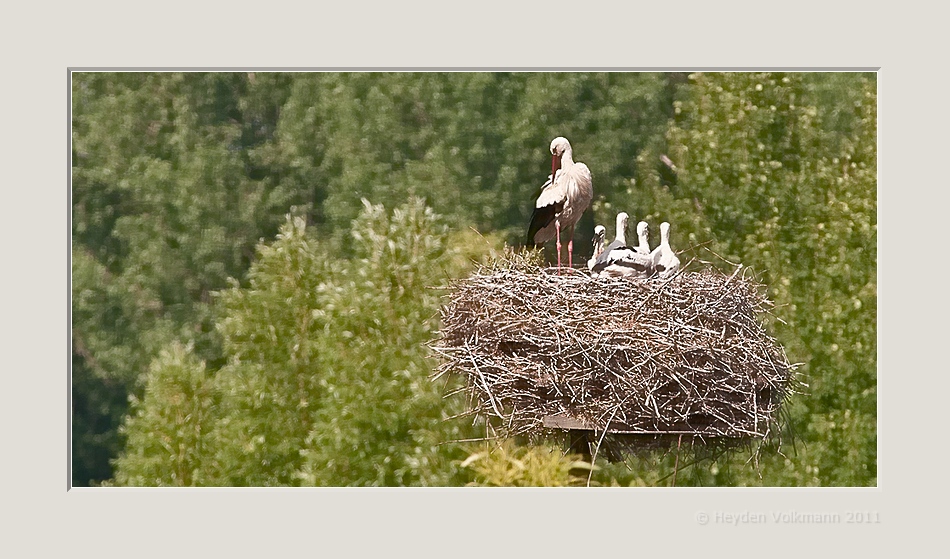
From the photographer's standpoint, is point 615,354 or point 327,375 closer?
point 615,354

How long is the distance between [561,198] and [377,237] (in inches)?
43.6

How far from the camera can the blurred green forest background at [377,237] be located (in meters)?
6.11

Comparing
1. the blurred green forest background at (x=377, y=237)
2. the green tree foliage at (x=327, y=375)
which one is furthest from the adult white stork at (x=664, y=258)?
the green tree foliage at (x=327, y=375)

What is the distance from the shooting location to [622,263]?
5691mm

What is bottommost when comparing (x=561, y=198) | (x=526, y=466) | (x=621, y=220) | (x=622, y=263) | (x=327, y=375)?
(x=526, y=466)

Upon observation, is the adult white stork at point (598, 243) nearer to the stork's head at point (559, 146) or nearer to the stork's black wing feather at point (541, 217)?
the stork's black wing feather at point (541, 217)

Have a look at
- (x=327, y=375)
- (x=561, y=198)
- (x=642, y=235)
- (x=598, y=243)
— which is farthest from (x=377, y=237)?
(x=642, y=235)

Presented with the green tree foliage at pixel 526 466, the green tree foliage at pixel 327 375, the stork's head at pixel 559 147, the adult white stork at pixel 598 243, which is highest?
the stork's head at pixel 559 147

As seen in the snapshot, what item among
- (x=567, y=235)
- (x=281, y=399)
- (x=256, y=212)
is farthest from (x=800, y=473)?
(x=256, y=212)

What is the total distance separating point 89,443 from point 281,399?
115cm

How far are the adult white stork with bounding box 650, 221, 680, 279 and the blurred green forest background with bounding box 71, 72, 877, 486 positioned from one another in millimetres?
339

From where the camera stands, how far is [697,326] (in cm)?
548

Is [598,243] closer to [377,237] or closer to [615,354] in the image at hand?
[615,354]

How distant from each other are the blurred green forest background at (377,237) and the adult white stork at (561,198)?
0.24 metres
